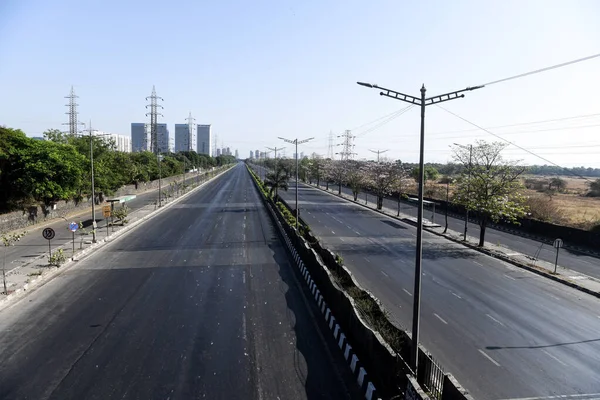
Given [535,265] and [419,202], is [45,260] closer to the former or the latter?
[419,202]

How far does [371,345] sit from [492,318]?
24.9 ft

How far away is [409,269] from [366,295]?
9.26 metres

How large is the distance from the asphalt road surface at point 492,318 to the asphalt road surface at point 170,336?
3.85 metres

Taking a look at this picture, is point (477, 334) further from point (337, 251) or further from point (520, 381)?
point (337, 251)

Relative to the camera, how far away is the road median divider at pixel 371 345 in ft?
32.7

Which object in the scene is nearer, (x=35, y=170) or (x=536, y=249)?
(x=536, y=249)

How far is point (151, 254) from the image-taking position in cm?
2716

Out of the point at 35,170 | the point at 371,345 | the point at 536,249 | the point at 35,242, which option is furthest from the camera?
the point at 35,170

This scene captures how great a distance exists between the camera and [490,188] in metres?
32.9

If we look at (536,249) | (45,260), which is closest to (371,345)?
(45,260)

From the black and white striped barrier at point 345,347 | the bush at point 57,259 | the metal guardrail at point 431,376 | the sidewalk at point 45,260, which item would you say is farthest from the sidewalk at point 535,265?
the bush at point 57,259

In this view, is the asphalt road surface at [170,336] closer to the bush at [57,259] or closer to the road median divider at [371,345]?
the road median divider at [371,345]

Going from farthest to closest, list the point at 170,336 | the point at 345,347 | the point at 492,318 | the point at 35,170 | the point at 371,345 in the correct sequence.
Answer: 1. the point at 35,170
2. the point at 492,318
3. the point at 170,336
4. the point at 345,347
5. the point at 371,345

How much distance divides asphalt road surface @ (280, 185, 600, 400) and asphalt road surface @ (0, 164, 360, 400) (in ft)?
12.6
